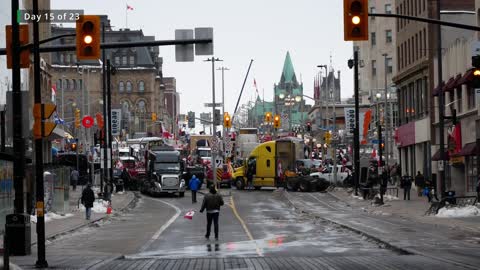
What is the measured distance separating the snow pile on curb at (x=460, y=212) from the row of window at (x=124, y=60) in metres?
127

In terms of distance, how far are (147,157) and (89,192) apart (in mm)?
29482

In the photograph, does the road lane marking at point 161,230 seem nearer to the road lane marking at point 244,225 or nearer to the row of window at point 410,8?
the road lane marking at point 244,225

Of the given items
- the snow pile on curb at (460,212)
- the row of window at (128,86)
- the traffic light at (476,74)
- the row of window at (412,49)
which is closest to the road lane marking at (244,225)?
the traffic light at (476,74)

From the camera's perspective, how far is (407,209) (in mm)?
46469

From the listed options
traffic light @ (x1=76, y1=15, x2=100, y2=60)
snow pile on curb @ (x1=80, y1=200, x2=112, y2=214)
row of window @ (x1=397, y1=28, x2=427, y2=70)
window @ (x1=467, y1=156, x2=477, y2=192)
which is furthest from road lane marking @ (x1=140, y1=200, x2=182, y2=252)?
row of window @ (x1=397, y1=28, x2=427, y2=70)

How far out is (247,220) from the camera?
40.8 meters

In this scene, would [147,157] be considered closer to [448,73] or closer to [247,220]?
[448,73]

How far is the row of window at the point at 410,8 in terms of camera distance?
66.6 meters

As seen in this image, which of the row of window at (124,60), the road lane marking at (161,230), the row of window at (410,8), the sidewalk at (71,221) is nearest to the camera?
the road lane marking at (161,230)

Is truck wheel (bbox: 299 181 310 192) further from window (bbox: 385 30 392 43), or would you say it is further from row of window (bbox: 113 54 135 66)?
row of window (bbox: 113 54 135 66)

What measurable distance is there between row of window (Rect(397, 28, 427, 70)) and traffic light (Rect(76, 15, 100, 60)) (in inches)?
1911

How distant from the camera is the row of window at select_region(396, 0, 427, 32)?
6664cm

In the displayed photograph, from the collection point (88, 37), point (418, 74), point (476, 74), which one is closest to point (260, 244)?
point (476, 74)

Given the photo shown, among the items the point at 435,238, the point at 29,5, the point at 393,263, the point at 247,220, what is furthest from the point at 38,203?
the point at 29,5
